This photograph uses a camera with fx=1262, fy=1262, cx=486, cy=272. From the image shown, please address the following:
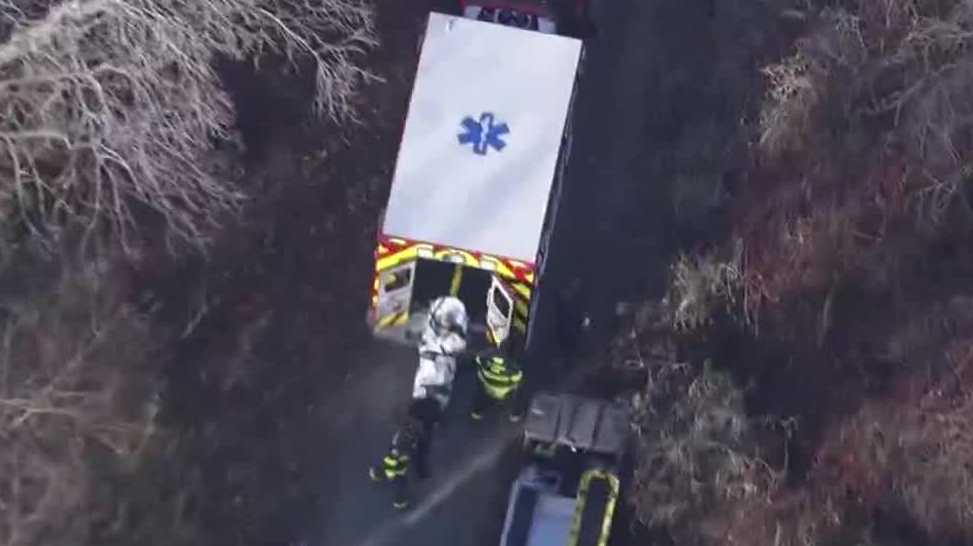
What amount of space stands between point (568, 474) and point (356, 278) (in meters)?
3.32

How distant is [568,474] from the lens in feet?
43.5

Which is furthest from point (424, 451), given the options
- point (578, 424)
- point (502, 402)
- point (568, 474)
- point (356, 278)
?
point (356, 278)

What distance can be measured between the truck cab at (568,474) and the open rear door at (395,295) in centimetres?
173

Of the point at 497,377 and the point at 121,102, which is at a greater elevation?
the point at 121,102

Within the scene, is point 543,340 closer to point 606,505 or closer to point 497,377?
point 497,377

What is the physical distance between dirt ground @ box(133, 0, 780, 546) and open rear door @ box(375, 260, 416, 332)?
622 mm

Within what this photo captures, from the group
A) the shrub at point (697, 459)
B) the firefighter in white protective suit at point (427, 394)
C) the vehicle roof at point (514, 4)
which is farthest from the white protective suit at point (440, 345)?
the vehicle roof at point (514, 4)

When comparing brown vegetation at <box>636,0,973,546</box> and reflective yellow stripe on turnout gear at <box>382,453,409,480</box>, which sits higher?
brown vegetation at <box>636,0,973,546</box>

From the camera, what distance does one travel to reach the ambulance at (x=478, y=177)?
508 inches

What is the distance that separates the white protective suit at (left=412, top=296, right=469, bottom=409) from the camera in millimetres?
12734

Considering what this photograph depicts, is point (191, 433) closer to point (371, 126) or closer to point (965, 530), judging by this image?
point (371, 126)

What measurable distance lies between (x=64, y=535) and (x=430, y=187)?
16.2ft

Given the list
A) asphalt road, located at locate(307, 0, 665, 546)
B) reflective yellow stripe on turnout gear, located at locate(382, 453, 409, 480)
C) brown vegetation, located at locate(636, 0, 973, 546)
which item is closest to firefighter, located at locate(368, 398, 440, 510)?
reflective yellow stripe on turnout gear, located at locate(382, 453, 409, 480)

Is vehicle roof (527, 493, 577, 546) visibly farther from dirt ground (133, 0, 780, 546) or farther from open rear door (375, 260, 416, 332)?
open rear door (375, 260, 416, 332)
